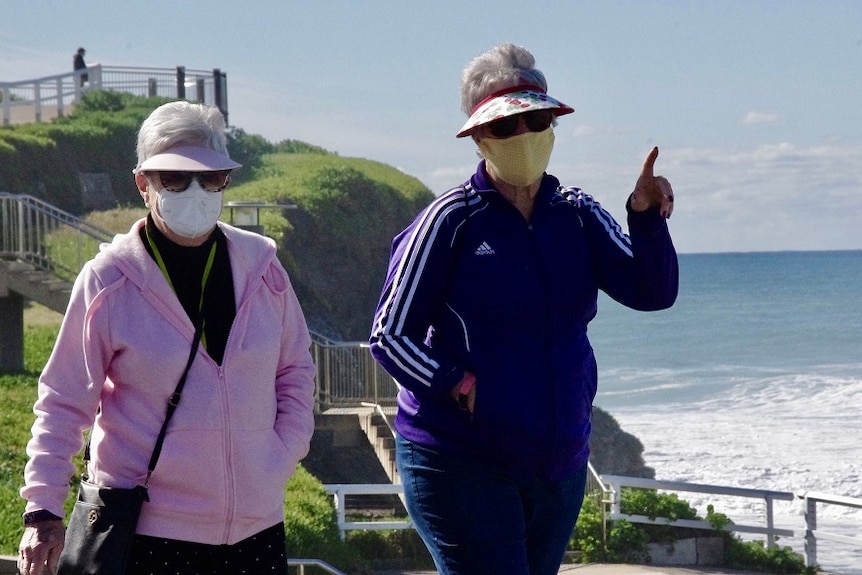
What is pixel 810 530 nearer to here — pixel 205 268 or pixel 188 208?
pixel 205 268

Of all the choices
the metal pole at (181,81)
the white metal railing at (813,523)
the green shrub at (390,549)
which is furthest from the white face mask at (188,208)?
the metal pole at (181,81)

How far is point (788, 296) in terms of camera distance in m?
111

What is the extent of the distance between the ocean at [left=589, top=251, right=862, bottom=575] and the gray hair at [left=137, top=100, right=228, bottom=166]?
12.6 metres

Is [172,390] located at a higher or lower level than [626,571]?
higher

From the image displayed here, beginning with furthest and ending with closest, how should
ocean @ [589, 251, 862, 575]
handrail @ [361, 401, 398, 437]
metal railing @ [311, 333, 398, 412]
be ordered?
ocean @ [589, 251, 862, 575], metal railing @ [311, 333, 398, 412], handrail @ [361, 401, 398, 437]

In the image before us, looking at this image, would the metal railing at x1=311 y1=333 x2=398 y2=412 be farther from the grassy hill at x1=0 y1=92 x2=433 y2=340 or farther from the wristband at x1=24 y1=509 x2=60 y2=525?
the wristband at x1=24 y1=509 x2=60 y2=525

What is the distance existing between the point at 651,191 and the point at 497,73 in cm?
56

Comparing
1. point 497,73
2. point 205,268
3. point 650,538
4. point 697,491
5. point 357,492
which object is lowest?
point 650,538

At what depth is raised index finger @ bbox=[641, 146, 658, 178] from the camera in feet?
12.6

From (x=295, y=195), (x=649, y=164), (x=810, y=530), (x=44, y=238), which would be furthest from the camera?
(x=295, y=195)

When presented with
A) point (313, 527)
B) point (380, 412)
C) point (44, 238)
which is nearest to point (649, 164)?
point (313, 527)

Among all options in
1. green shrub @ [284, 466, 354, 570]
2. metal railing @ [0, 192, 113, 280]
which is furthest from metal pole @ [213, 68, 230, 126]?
green shrub @ [284, 466, 354, 570]

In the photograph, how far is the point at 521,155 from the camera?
12.6 ft

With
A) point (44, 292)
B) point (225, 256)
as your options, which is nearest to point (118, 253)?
point (225, 256)
